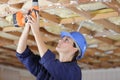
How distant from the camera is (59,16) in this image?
3227 mm

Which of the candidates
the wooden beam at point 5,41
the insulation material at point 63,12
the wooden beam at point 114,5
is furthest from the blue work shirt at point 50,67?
the wooden beam at point 5,41

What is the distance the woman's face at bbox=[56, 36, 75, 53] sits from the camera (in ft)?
5.02

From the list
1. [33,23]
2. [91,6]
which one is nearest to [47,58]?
[33,23]

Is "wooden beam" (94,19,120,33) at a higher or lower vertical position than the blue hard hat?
lower

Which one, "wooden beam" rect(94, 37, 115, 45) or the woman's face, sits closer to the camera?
the woman's face

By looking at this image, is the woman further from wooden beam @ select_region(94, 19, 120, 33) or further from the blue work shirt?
wooden beam @ select_region(94, 19, 120, 33)

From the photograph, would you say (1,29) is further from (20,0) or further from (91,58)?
(91,58)

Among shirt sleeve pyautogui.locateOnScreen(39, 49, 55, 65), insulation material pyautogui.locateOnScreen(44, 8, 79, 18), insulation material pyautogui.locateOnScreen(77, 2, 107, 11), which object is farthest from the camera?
insulation material pyautogui.locateOnScreen(44, 8, 79, 18)

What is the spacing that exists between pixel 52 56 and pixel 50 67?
0.19ft

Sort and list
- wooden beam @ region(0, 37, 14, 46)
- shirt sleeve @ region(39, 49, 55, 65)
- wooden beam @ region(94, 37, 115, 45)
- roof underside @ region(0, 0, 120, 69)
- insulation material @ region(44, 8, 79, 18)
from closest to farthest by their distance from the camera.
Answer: shirt sleeve @ region(39, 49, 55, 65) < roof underside @ region(0, 0, 120, 69) < insulation material @ region(44, 8, 79, 18) < wooden beam @ region(94, 37, 115, 45) < wooden beam @ region(0, 37, 14, 46)

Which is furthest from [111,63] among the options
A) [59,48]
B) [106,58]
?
[59,48]

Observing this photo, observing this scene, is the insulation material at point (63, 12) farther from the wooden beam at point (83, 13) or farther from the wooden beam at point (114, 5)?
the wooden beam at point (114, 5)

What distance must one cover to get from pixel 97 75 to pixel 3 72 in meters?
2.35

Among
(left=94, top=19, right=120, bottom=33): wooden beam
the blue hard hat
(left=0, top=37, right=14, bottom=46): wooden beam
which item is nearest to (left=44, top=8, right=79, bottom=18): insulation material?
(left=94, top=19, right=120, bottom=33): wooden beam
